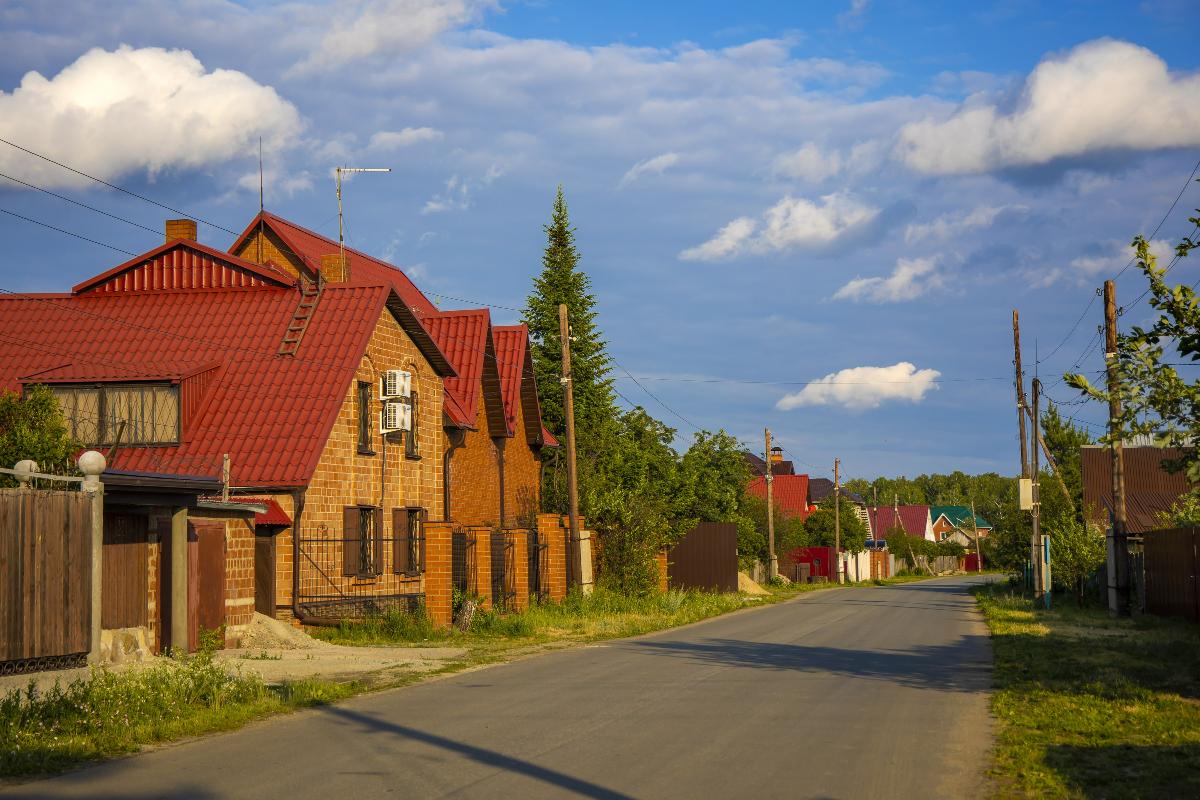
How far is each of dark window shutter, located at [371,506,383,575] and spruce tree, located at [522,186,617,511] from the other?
50.4 ft

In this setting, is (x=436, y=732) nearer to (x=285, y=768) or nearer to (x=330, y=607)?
(x=285, y=768)

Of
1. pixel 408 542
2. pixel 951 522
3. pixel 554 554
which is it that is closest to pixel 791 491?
pixel 951 522

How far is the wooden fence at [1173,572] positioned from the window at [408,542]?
1610 centimetres

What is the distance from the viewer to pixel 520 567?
105 feet

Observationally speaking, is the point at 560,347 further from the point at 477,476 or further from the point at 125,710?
the point at 125,710

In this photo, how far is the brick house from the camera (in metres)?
25.8

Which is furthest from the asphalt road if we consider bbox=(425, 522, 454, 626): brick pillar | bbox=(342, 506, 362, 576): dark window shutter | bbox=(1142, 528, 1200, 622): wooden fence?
bbox=(342, 506, 362, 576): dark window shutter

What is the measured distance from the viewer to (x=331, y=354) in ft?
91.5

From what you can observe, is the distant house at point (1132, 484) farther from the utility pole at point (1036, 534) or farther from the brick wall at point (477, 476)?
the brick wall at point (477, 476)

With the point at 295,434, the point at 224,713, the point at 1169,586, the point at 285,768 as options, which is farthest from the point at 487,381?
the point at 285,768

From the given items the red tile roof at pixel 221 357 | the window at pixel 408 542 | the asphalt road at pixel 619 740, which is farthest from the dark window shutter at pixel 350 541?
the asphalt road at pixel 619 740

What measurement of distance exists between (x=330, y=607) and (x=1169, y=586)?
17.7 meters

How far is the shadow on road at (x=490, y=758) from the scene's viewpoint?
29.6ft

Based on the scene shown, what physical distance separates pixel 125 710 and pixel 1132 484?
4744cm
